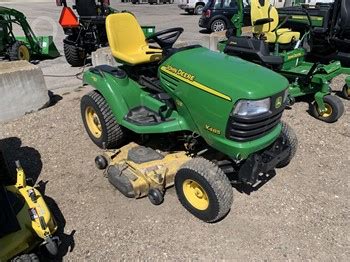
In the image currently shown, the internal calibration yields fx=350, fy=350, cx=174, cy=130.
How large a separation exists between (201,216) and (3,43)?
643cm

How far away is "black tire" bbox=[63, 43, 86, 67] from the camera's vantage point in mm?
7250

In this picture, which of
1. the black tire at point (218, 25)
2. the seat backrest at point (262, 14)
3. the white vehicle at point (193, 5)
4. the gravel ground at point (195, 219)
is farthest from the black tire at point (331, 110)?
the white vehicle at point (193, 5)

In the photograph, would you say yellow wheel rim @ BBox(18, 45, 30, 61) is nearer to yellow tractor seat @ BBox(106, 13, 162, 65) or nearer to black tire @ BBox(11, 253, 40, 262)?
yellow tractor seat @ BBox(106, 13, 162, 65)

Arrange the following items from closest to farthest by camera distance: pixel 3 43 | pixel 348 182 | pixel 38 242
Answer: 1. pixel 38 242
2. pixel 348 182
3. pixel 3 43

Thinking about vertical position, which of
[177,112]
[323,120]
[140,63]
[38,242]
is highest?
[140,63]

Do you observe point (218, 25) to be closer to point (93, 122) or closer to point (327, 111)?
point (327, 111)

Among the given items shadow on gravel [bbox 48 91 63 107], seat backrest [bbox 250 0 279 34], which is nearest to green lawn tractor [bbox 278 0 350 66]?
Result: seat backrest [bbox 250 0 279 34]

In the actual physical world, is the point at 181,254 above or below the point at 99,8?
below

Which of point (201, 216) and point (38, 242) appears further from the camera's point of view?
point (201, 216)

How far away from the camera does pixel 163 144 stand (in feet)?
12.4

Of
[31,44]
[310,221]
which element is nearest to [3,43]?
[31,44]

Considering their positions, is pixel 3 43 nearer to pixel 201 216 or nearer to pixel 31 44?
pixel 31 44

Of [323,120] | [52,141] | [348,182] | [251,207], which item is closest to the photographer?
[251,207]

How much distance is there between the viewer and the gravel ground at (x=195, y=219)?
275 centimetres
